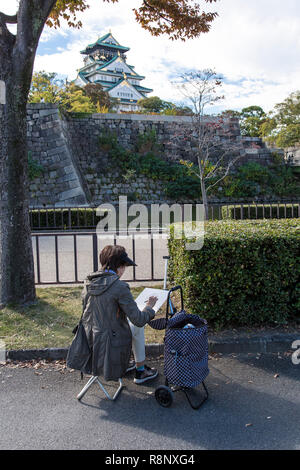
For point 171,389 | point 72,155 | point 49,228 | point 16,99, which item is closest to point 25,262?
point 16,99

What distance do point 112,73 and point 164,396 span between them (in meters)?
46.4

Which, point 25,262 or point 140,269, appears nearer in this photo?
point 25,262

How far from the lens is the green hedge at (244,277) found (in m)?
4.07

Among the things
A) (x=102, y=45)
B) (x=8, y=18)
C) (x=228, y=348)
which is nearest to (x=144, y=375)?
(x=228, y=348)

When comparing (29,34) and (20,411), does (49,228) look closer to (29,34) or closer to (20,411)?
(29,34)

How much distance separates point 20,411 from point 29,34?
4.31 metres

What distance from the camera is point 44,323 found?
15.2 ft

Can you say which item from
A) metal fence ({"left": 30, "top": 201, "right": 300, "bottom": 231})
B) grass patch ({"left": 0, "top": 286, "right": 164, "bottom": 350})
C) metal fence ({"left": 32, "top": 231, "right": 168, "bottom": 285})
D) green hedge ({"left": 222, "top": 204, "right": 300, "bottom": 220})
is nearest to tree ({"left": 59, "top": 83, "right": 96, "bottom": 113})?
metal fence ({"left": 30, "top": 201, "right": 300, "bottom": 231})

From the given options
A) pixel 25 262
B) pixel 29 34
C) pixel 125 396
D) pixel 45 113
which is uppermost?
pixel 45 113

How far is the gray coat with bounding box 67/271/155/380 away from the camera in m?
3.07

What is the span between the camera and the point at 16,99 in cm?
492

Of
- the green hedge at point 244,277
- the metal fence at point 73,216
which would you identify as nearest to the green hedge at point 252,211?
the metal fence at point 73,216

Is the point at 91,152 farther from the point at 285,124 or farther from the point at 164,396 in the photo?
the point at 164,396

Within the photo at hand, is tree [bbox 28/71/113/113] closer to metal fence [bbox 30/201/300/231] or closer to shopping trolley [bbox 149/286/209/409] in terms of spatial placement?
metal fence [bbox 30/201/300/231]
